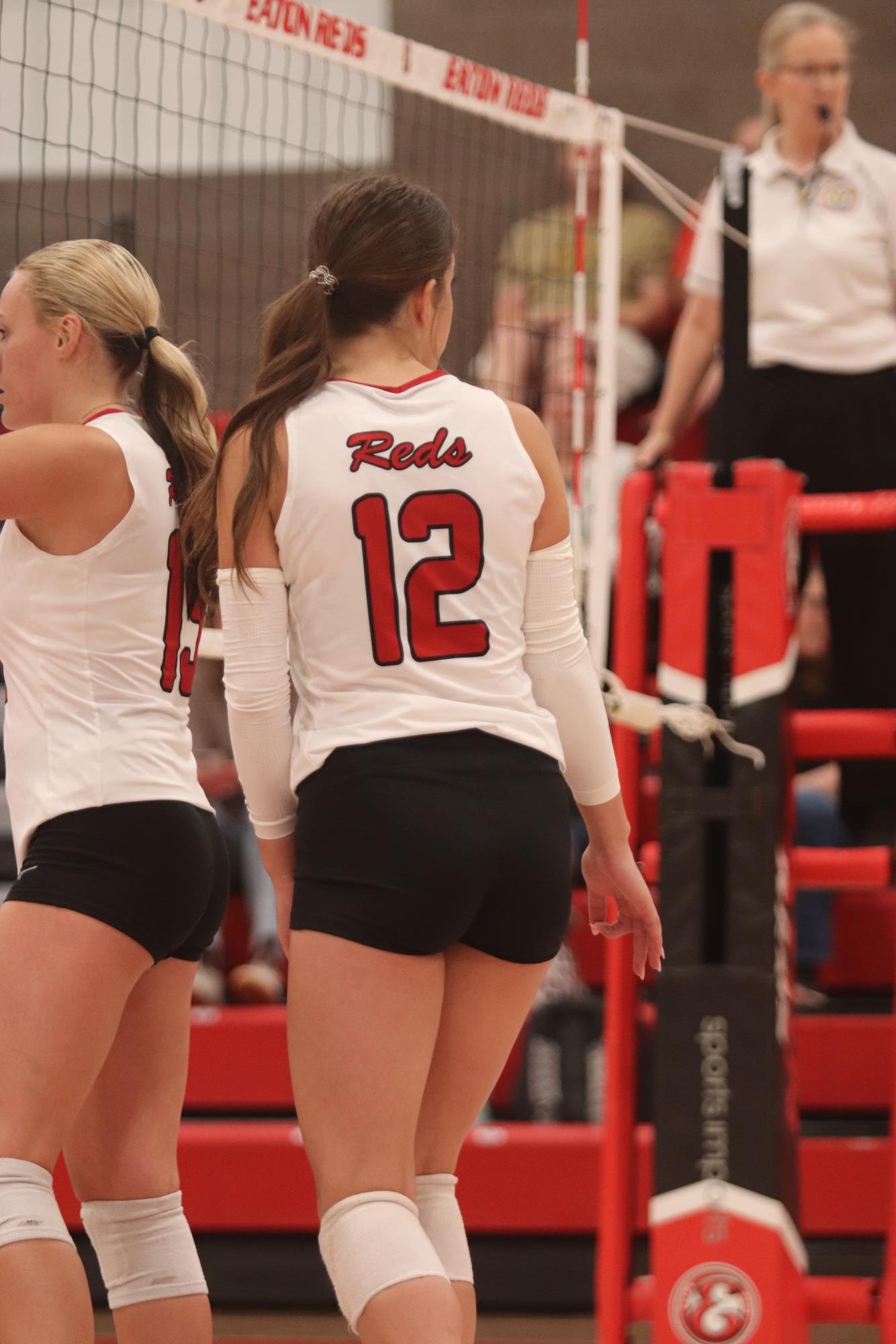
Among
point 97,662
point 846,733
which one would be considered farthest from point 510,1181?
point 97,662

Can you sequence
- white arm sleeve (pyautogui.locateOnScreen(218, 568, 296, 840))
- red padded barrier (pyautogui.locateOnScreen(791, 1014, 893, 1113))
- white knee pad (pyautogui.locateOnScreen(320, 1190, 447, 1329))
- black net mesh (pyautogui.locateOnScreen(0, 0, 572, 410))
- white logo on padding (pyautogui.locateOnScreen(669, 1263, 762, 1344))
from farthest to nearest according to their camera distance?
black net mesh (pyautogui.locateOnScreen(0, 0, 572, 410)) → red padded barrier (pyautogui.locateOnScreen(791, 1014, 893, 1113)) → white logo on padding (pyautogui.locateOnScreen(669, 1263, 762, 1344)) → white arm sleeve (pyautogui.locateOnScreen(218, 568, 296, 840)) → white knee pad (pyautogui.locateOnScreen(320, 1190, 447, 1329))

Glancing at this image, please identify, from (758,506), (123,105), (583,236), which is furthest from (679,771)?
(123,105)

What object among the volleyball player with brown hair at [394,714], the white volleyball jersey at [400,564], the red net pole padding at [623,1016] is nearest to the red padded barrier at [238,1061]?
the red net pole padding at [623,1016]

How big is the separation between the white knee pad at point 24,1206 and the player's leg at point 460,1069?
0.47 m

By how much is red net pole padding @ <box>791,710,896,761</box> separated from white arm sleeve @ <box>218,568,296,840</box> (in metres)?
1.67

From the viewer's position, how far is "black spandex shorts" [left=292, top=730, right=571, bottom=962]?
206cm

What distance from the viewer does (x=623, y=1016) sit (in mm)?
3539

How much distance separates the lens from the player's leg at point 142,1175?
241cm

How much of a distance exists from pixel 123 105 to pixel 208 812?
482cm

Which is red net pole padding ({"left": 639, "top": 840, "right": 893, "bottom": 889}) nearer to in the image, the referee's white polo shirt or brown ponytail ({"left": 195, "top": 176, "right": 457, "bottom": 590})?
the referee's white polo shirt

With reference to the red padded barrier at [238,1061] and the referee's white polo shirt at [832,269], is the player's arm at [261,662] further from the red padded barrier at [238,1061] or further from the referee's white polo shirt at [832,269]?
the referee's white polo shirt at [832,269]

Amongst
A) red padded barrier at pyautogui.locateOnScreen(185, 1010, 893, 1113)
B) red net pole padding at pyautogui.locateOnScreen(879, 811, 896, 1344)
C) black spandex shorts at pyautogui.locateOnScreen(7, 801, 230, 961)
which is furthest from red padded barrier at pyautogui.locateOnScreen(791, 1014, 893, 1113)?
black spandex shorts at pyautogui.locateOnScreen(7, 801, 230, 961)

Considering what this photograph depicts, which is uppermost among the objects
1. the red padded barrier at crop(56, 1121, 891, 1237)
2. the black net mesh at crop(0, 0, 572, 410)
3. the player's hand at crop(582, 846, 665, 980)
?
the black net mesh at crop(0, 0, 572, 410)

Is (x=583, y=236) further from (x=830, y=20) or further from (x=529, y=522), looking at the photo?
(x=529, y=522)
